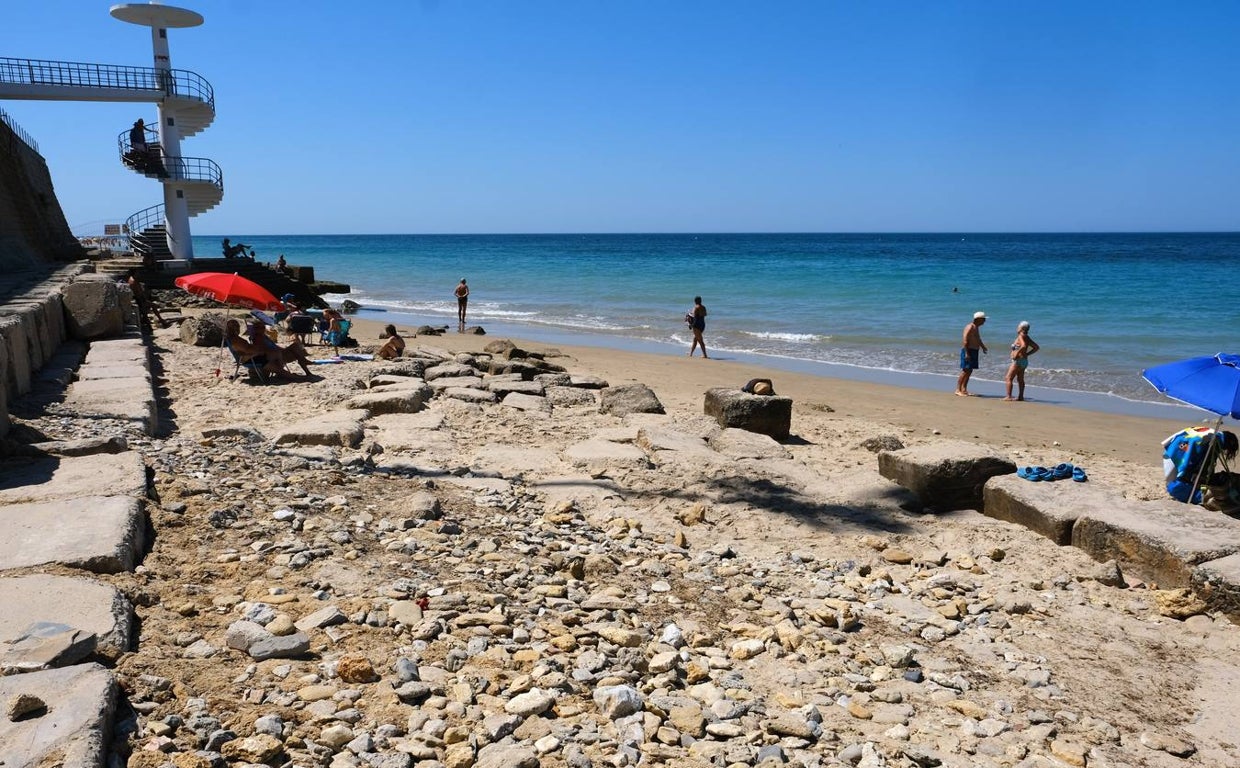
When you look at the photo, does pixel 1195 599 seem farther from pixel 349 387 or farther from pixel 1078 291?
pixel 1078 291

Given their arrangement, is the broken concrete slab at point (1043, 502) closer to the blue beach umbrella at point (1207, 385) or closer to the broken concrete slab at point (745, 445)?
the blue beach umbrella at point (1207, 385)

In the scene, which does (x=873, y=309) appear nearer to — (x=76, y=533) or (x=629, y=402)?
(x=629, y=402)

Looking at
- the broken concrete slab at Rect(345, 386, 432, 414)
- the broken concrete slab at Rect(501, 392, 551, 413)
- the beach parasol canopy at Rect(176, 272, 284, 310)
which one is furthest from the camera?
the beach parasol canopy at Rect(176, 272, 284, 310)

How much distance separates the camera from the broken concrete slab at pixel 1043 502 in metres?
5.47

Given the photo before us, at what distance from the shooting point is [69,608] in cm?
321

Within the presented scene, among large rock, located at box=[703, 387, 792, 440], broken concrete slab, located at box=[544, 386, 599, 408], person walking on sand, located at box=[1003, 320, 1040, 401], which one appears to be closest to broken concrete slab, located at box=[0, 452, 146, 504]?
broken concrete slab, located at box=[544, 386, 599, 408]

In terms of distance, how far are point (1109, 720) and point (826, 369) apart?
12.6 metres

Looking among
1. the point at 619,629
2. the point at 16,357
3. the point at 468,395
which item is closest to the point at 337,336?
the point at 468,395

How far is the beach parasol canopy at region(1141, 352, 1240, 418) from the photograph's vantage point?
6324mm

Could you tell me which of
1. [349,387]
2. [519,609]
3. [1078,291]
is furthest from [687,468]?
[1078,291]

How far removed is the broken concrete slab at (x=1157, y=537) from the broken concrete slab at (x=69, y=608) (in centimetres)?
519

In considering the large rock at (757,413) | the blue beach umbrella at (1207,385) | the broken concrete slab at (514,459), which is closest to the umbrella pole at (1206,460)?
the blue beach umbrella at (1207,385)

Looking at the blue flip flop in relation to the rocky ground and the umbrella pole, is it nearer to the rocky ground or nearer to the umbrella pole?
the rocky ground

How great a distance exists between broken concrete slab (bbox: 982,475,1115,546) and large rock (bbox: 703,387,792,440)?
108 inches
